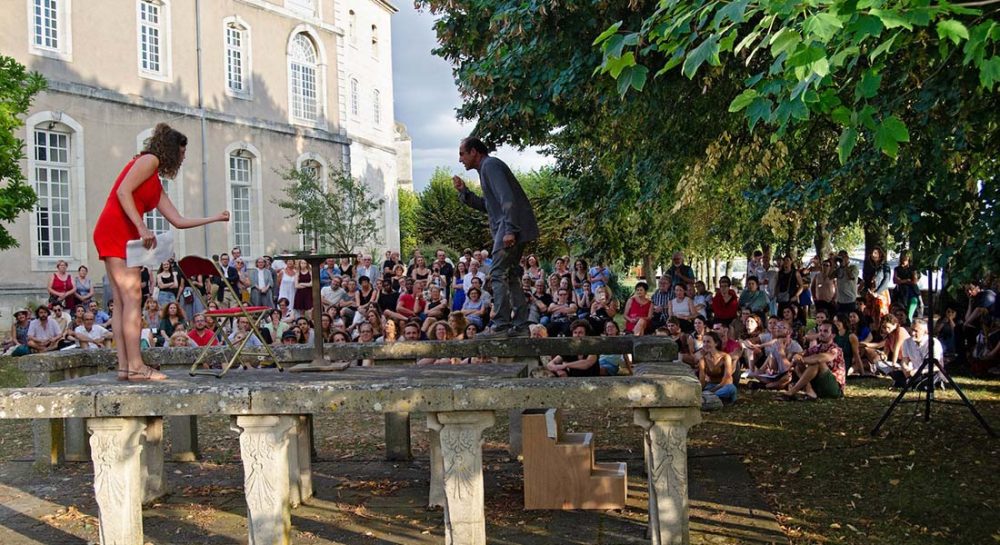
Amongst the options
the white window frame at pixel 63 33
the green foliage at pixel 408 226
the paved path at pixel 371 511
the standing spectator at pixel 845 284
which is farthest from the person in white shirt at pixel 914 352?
the green foliage at pixel 408 226

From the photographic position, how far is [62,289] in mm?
19297

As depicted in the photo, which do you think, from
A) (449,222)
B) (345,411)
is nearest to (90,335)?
(345,411)

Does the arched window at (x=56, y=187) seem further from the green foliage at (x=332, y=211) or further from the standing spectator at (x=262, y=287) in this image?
the standing spectator at (x=262, y=287)

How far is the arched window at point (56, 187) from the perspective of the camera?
76.8 feet

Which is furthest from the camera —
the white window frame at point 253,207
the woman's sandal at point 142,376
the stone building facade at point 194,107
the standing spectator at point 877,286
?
the white window frame at point 253,207

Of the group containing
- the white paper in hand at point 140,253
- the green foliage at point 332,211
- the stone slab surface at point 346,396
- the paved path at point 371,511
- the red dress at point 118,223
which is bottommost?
the paved path at point 371,511

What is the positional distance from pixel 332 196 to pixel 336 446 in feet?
63.4

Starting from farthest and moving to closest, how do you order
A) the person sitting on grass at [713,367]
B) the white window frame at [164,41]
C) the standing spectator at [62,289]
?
1. the white window frame at [164,41]
2. the standing spectator at [62,289]
3. the person sitting on grass at [713,367]

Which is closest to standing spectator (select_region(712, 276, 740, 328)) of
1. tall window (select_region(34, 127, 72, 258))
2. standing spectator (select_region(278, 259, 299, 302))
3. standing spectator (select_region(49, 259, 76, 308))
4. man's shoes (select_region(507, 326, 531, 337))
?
man's shoes (select_region(507, 326, 531, 337))

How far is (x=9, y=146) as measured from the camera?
52.1ft

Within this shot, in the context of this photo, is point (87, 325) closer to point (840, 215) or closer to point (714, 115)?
point (714, 115)

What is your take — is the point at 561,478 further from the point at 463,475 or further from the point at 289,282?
the point at 289,282

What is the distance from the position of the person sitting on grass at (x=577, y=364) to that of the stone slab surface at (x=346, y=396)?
6631mm

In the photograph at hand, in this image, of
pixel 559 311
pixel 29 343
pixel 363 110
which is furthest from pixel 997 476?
pixel 363 110
